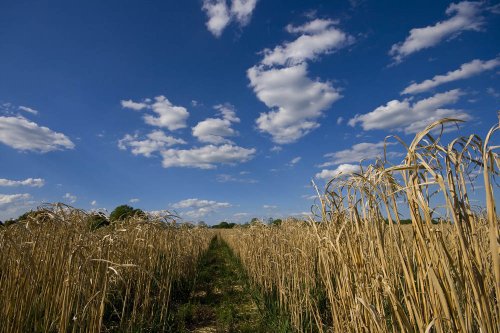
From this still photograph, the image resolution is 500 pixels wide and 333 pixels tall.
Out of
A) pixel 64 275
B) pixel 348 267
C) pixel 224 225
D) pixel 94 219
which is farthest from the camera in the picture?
pixel 224 225

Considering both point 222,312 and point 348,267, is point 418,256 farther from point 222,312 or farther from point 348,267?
point 222,312

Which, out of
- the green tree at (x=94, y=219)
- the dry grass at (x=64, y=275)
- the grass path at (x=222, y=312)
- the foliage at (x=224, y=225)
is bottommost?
the grass path at (x=222, y=312)

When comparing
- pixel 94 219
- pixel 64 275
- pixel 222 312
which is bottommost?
pixel 222 312

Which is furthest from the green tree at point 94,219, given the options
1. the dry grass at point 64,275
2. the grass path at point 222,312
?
the grass path at point 222,312

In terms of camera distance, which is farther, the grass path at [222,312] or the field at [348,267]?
the grass path at [222,312]

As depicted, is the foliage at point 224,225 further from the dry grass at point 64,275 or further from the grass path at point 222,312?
the dry grass at point 64,275

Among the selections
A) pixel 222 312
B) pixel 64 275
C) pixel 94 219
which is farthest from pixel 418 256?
pixel 222 312

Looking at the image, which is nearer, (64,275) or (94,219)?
(64,275)

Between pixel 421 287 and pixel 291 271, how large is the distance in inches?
134

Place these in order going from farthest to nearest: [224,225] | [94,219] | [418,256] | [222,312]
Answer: [224,225] → [222,312] → [94,219] → [418,256]

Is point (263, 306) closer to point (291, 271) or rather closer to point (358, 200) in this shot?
point (291, 271)

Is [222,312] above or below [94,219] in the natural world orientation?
below

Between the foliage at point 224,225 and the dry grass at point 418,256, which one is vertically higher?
the foliage at point 224,225

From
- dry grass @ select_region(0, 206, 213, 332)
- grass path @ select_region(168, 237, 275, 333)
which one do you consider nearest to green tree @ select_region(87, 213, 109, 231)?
dry grass @ select_region(0, 206, 213, 332)
